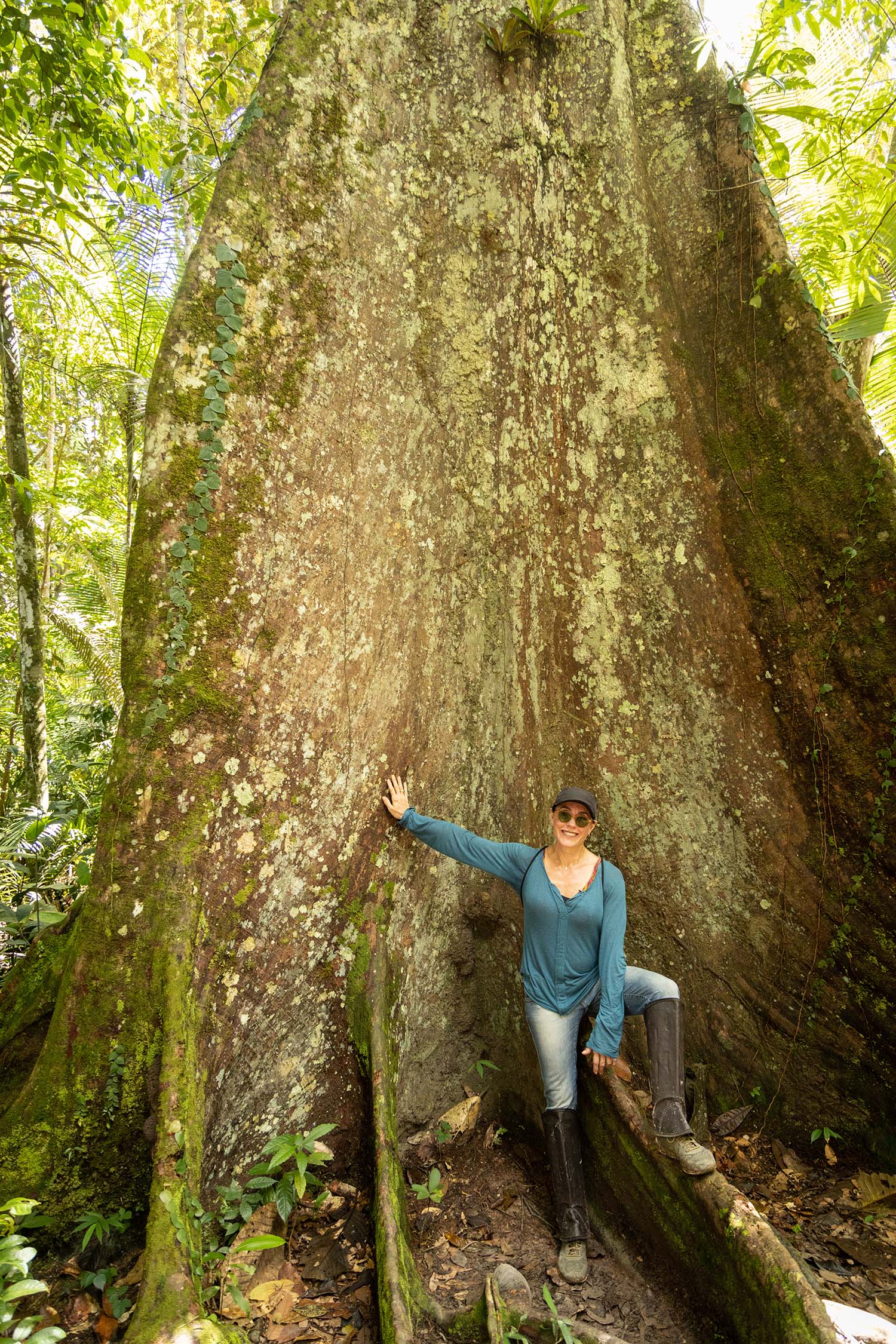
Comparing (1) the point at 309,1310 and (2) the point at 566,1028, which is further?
(2) the point at 566,1028

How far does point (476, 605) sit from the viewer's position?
11.4 feet

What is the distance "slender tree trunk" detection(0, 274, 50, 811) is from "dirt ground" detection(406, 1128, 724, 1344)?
4.01 m

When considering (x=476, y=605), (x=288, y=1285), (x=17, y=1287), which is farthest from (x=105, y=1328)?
(x=476, y=605)

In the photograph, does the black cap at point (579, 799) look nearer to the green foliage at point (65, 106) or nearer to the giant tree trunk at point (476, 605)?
the giant tree trunk at point (476, 605)

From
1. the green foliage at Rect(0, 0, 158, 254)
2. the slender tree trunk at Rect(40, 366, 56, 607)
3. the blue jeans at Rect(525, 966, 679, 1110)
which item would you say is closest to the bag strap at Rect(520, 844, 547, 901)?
the blue jeans at Rect(525, 966, 679, 1110)

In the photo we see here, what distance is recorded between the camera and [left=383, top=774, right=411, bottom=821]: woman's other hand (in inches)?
124

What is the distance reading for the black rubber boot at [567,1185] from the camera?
282 cm

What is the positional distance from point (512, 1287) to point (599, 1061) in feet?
2.64

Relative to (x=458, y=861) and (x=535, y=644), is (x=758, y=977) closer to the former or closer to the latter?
(x=458, y=861)

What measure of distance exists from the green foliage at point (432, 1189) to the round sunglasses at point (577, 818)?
5.03 feet

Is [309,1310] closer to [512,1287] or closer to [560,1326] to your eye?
[512,1287]

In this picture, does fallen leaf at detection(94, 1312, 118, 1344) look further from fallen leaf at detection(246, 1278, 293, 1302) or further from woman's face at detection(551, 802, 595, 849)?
woman's face at detection(551, 802, 595, 849)

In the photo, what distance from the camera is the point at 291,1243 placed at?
272 cm

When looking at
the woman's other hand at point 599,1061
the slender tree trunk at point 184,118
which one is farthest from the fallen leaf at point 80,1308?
the slender tree trunk at point 184,118
